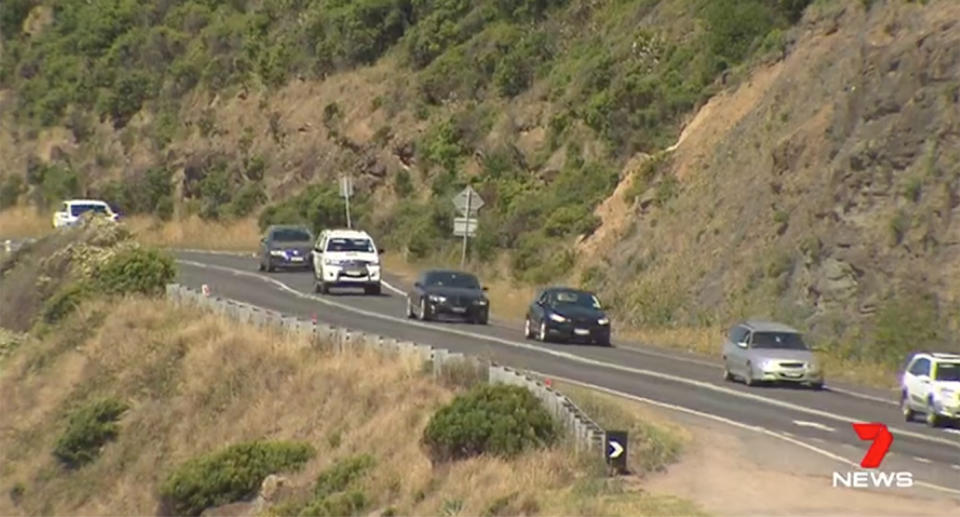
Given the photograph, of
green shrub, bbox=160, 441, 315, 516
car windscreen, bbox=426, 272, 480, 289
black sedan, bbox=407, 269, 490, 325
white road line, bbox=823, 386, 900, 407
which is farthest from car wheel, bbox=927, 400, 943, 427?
car windscreen, bbox=426, 272, 480, 289

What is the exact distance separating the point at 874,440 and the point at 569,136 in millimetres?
41751

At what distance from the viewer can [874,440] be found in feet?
94.4

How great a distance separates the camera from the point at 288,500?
27234 mm

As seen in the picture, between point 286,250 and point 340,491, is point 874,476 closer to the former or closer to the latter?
point 340,491

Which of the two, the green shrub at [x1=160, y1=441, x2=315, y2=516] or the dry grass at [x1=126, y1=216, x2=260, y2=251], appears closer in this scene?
the green shrub at [x1=160, y1=441, x2=315, y2=516]

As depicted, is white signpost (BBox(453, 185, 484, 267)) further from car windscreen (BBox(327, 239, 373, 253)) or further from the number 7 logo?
the number 7 logo

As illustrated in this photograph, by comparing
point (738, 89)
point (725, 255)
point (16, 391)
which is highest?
point (738, 89)

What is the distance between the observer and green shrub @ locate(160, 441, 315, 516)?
28.8 metres

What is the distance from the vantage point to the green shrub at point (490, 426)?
24.8 meters

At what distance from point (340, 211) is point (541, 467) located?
55176 mm

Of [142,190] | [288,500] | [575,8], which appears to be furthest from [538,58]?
[288,500]

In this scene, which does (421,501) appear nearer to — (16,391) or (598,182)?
(16,391)

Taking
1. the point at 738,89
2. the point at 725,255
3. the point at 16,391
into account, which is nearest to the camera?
the point at 16,391

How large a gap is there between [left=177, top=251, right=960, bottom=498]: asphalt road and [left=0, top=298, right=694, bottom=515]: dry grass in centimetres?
410
